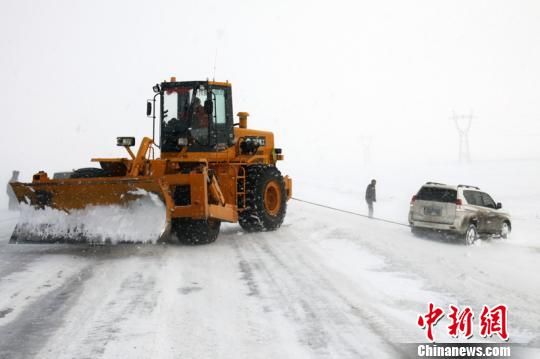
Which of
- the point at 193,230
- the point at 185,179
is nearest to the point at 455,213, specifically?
the point at 193,230

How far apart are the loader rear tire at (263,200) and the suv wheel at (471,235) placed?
4494mm

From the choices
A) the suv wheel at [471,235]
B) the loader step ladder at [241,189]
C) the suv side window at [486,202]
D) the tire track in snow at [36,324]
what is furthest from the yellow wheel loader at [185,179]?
the suv side window at [486,202]

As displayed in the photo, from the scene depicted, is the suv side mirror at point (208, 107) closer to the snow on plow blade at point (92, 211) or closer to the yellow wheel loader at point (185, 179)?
the yellow wheel loader at point (185, 179)

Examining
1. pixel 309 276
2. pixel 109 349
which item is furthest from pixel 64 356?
pixel 309 276

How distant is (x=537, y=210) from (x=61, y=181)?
24.1 meters

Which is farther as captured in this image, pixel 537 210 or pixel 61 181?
pixel 537 210

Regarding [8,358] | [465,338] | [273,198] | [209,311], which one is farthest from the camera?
[273,198]

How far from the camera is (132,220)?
28.3 ft

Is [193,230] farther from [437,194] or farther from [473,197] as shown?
[473,197]

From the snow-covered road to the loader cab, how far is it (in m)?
2.14

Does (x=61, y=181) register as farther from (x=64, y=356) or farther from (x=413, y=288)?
(x=413, y=288)

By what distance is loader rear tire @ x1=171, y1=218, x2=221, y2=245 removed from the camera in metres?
9.83

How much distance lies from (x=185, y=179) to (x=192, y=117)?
6.81ft

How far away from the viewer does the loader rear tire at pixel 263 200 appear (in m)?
11.3
